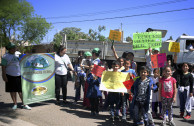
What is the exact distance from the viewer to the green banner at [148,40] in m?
5.18

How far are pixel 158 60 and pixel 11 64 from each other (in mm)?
4174

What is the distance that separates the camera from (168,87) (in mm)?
4344

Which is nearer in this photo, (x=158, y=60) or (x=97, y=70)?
(x=97, y=70)

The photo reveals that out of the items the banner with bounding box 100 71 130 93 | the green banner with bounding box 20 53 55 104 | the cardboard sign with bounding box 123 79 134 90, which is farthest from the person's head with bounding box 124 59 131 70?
the green banner with bounding box 20 53 55 104

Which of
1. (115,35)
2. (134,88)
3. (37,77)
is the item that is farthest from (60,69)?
(134,88)

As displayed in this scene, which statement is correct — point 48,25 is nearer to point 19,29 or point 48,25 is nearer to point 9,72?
point 19,29

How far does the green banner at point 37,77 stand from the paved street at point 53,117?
37 cm

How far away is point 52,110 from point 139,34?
3.51 metres

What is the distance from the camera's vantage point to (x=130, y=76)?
4492mm

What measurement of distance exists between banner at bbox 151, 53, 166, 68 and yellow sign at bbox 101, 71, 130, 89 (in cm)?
102

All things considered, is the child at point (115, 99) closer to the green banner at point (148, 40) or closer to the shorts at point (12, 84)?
the green banner at point (148, 40)

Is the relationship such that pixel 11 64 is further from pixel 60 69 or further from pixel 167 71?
pixel 167 71

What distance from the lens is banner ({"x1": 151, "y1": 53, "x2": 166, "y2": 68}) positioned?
192 inches

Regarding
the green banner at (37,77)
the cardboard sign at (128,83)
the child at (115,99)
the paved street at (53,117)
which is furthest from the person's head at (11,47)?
the cardboard sign at (128,83)
